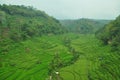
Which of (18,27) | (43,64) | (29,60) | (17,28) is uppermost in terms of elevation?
(18,27)

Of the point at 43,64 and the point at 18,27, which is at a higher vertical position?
the point at 18,27

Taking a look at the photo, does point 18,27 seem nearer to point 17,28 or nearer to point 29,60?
point 17,28

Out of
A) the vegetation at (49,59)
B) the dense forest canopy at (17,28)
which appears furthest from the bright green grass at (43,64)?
the dense forest canopy at (17,28)

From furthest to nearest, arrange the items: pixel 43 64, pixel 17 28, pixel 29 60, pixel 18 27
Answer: pixel 18 27 → pixel 17 28 → pixel 29 60 → pixel 43 64

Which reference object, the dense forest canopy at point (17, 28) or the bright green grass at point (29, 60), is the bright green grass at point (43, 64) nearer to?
the bright green grass at point (29, 60)

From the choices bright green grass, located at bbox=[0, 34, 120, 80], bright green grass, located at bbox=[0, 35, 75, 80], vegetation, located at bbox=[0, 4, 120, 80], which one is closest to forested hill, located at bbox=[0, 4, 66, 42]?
vegetation, located at bbox=[0, 4, 120, 80]

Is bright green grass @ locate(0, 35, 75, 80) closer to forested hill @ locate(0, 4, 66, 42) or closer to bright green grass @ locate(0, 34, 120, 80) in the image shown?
bright green grass @ locate(0, 34, 120, 80)

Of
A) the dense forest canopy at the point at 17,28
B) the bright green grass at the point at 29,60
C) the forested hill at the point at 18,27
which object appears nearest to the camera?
the bright green grass at the point at 29,60

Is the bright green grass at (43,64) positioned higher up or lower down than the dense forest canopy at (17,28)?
lower down

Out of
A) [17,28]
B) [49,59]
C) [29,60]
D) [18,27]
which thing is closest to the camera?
[29,60]

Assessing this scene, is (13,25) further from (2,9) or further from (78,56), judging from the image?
(78,56)

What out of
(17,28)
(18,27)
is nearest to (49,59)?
(17,28)

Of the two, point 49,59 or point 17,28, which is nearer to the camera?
point 49,59
